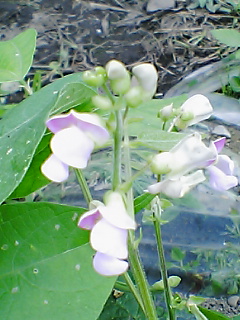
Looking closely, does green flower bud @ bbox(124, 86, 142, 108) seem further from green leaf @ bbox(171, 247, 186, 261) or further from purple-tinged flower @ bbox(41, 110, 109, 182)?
green leaf @ bbox(171, 247, 186, 261)

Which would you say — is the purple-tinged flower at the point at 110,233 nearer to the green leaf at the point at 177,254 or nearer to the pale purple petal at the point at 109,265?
the pale purple petal at the point at 109,265

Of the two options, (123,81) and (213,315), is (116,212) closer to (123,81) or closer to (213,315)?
(123,81)

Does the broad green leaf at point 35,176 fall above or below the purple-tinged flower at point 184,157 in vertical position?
below

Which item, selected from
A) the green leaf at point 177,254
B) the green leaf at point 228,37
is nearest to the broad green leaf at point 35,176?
the green leaf at point 177,254

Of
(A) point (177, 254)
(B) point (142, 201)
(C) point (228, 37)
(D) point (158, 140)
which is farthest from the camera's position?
(C) point (228, 37)

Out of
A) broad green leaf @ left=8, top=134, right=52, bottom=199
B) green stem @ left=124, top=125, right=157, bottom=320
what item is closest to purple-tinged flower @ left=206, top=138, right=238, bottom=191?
green stem @ left=124, top=125, right=157, bottom=320

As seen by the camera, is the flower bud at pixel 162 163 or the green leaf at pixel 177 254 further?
the green leaf at pixel 177 254

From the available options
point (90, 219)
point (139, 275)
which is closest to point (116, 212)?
point (90, 219)
